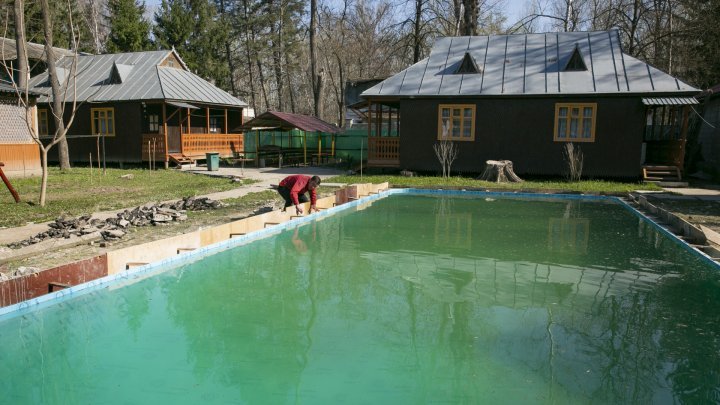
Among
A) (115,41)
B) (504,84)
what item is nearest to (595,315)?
(504,84)

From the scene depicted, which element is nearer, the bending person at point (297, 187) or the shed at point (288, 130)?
the bending person at point (297, 187)

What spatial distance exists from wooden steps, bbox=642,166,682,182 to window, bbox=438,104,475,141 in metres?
5.69

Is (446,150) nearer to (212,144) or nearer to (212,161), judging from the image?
(212,161)

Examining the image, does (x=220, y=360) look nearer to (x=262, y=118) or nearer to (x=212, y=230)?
(x=212, y=230)

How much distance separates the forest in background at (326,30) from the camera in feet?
81.5

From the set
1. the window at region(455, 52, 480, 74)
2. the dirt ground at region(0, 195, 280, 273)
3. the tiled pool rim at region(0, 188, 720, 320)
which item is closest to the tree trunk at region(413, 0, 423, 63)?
the window at region(455, 52, 480, 74)

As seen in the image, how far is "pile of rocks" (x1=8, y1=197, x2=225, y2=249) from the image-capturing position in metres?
8.40

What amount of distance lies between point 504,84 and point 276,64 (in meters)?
23.4

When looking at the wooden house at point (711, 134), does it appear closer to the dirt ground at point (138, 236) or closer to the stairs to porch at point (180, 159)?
the dirt ground at point (138, 236)

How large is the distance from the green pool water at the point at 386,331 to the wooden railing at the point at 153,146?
51.9ft

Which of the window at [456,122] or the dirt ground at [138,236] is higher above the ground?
the window at [456,122]

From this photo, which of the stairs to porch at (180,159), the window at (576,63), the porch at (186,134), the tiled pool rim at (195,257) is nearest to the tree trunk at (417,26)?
the porch at (186,134)

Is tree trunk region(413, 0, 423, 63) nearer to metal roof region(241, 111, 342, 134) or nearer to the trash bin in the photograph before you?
metal roof region(241, 111, 342, 134)

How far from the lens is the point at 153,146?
904 inches
